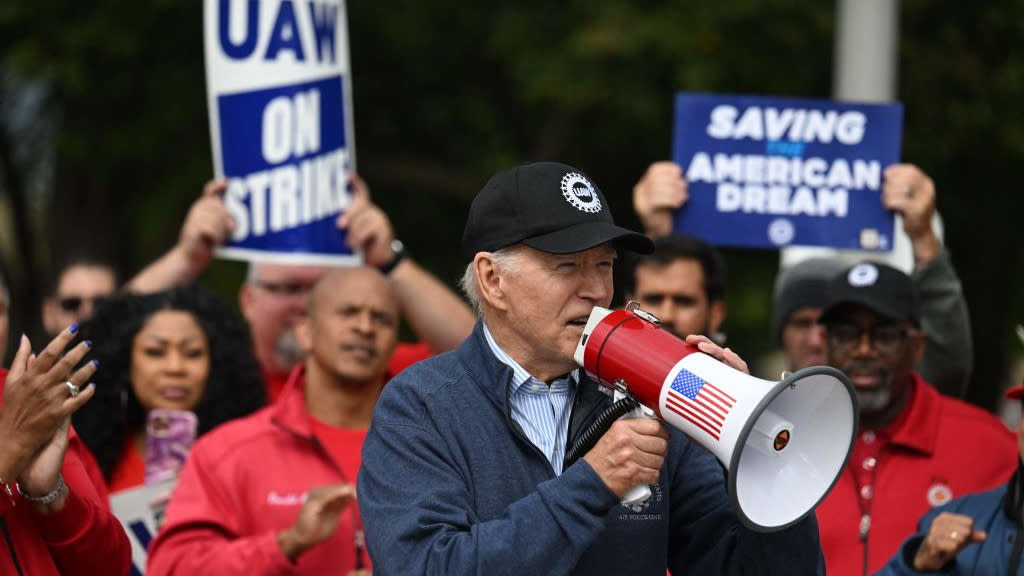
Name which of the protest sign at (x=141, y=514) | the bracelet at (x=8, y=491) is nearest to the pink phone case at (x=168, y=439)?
the protest sign at (x=141, y=514)

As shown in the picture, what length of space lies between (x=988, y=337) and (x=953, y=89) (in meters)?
1.90

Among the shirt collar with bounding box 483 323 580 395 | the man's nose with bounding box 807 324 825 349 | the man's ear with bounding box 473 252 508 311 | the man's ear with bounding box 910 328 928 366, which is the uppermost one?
the man's ear with bounding box 473 252 508 311

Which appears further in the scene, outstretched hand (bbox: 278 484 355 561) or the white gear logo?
outstretched hand (bbox: 278 484 355 561)

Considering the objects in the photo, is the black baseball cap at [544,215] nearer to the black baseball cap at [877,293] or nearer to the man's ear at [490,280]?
the man's ear at [490,280]

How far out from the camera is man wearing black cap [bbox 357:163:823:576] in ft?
10.0

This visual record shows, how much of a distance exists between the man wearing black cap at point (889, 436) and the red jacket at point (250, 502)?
1.52 meters

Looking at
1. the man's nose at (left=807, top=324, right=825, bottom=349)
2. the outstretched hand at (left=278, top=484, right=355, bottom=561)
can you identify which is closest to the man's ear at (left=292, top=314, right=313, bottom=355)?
the outstretched hand at (left=278, top=484, right=355, bottom=561)

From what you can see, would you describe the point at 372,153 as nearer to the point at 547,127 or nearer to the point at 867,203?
the point at 547,127

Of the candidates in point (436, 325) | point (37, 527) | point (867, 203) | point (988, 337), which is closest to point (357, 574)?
point (37, 527)

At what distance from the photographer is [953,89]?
10211 millimetres

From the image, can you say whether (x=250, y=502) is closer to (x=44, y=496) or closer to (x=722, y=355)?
(x=44, y=496)

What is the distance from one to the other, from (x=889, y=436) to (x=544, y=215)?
7.11 feet

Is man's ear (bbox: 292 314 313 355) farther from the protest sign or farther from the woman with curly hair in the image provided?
the protest sign

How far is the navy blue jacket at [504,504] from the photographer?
3045 mm
